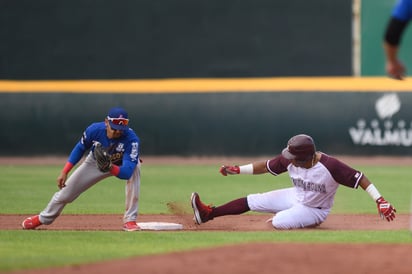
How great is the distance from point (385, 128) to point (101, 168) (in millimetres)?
10321

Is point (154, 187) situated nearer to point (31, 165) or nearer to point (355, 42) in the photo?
point (31, 165)

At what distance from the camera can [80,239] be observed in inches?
356

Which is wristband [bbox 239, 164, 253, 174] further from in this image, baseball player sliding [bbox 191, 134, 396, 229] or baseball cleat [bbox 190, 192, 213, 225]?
baseball cleat [bbox 190, 192, 213, 225]

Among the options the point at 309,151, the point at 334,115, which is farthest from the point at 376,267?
the point at 334,115

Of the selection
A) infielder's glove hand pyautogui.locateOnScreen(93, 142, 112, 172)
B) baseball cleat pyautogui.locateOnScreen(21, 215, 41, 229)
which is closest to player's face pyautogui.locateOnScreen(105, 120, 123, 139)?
infielder's glove hand pyautogui.locateOnScreen(93, 142, 112, 172)

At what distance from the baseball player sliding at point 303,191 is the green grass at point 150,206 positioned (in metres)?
0.36

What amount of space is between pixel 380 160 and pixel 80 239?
11.3 metres

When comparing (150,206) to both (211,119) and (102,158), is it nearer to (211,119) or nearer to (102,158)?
(102,158)

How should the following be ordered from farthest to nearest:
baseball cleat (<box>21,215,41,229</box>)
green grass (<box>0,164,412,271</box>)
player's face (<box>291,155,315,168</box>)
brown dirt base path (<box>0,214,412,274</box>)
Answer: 1. baseball cleat (<box>21,215,41,229</box>)
2. player's face (<box>291,155,315,168</box>)
3. green grass (<box>0,164,412,271</box>)
4. brown dirt base path (<box>0,214,412,274</box>)

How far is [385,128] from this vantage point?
1916 centimetres

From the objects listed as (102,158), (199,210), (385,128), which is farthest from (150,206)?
(385,128)

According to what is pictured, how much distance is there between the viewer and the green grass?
8.23m

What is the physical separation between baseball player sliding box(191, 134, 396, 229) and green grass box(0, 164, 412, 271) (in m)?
0.36

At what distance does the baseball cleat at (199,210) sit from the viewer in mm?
10328
